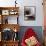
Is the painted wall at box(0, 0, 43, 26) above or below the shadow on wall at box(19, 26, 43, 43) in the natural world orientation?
above

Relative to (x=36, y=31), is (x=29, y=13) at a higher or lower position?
higher

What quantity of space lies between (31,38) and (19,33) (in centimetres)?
53

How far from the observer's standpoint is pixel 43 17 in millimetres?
5645

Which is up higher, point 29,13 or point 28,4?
point 28,4

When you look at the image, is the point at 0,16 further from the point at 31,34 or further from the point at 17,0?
the point at 31,34

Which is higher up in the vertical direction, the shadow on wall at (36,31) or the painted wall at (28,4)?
the painted wall at (28,4)

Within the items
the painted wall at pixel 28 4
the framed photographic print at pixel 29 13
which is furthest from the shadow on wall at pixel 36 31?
the framed photographic print at pixel 29 13

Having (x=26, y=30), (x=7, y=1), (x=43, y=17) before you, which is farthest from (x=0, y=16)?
(x=43, y=17)

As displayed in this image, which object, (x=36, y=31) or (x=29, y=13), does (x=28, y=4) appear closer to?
(x=29, y=13)

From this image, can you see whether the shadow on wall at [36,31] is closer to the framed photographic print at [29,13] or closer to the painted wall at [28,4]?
the painted wall at [28,4]

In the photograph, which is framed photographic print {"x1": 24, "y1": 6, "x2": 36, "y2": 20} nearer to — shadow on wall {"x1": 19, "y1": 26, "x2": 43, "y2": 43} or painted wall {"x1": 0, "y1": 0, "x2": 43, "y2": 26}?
painted wall {"x1": 0, "y1": 0, "x2": 43, "y2": 26}

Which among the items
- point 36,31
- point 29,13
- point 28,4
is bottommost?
point 36,31

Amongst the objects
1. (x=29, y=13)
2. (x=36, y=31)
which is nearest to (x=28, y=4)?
(x=29, y=13)

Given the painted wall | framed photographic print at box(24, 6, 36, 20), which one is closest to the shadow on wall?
the painted wall
